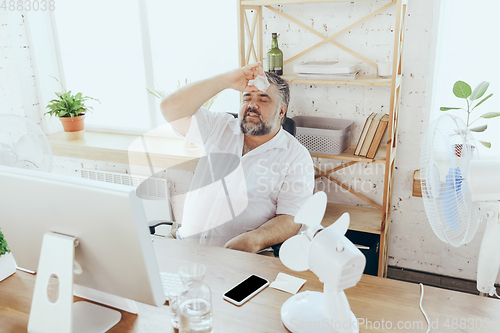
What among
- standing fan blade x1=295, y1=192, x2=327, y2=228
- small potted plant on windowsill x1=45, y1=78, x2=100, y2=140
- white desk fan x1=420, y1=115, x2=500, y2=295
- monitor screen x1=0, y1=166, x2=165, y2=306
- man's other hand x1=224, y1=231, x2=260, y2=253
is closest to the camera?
monitor screen x1=0, y1=166, x2=165, y2=306

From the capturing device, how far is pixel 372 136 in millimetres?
2191

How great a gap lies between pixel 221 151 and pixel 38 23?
88.8 inches

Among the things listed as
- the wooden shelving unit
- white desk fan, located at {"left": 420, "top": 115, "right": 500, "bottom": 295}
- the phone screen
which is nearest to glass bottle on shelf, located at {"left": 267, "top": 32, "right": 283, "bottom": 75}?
the wooden shelving unit

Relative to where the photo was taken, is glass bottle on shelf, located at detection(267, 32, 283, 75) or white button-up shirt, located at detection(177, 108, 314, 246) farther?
glass bottle on shelf, located at detection(267, 32, 283, 75)

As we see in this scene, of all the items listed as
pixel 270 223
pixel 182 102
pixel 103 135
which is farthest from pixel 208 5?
pixel 270 223

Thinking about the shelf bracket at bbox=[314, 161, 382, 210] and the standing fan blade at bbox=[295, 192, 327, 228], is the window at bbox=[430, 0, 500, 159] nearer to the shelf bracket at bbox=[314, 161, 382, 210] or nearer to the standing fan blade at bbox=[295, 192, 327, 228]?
the shelf bracket at bbox=[314, 161, 382, 210]

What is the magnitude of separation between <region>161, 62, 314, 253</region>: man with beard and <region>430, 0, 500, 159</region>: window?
0.92m

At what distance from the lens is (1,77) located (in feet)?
10.5

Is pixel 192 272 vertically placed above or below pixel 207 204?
above

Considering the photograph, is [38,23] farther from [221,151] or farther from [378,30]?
[378,30]

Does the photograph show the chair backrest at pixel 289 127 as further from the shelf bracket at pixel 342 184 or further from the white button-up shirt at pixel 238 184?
the shelf bracket at pixel 342 184

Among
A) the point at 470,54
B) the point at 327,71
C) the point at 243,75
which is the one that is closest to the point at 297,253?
the point at 243,75

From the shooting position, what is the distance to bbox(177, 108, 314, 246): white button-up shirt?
1.99 meters

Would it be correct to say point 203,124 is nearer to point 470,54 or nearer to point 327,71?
point 327,71
